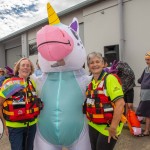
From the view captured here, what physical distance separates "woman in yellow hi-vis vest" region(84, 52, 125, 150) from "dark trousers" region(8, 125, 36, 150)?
0.72 metres

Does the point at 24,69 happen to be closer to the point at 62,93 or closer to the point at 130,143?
the point at 62,93

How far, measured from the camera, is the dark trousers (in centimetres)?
283

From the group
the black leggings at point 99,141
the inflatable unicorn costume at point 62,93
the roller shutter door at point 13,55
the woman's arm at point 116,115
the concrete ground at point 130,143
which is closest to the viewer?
the woman's arm at point 116,115

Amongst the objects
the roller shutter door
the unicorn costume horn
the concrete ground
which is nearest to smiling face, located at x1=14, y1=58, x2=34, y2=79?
the unicorn costume horn

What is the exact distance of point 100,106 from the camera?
2473 mm

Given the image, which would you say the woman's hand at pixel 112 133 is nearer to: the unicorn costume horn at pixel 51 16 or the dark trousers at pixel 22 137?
the dark trousers at pixel 22 137

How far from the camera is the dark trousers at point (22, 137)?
9.29 feet

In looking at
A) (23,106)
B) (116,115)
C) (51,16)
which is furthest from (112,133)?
(51,16)

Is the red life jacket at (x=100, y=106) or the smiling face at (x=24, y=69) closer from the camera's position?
the red life jacket at (x=100, y=106)

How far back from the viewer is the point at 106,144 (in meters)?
2.51

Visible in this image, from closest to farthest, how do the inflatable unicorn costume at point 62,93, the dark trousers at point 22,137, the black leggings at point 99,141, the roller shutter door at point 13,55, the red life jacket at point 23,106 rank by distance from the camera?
the black leggings at point 99,141, the inflatable unicorn costume at point 62,93, the red life jacket at point 23,106, the dark trousers at point 22,137, the roller shutter door at point 13,55

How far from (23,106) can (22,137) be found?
1.34 ft

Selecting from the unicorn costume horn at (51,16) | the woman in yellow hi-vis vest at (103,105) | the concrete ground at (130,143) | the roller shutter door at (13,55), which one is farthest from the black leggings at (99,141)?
the roller shutter door at (13,55)

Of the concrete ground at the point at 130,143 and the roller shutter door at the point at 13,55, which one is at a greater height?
the roller shutter door at the point at 13,55
